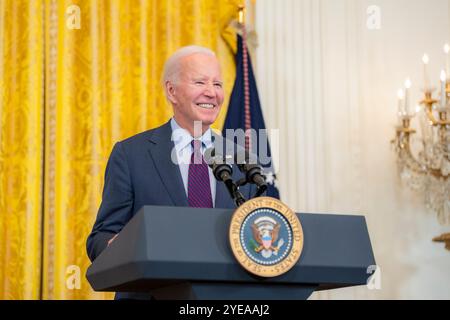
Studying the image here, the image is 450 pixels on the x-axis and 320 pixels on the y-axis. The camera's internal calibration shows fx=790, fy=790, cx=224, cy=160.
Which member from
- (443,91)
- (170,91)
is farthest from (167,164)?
(443,91)

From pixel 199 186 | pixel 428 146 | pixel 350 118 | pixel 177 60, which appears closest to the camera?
pixel 199 186

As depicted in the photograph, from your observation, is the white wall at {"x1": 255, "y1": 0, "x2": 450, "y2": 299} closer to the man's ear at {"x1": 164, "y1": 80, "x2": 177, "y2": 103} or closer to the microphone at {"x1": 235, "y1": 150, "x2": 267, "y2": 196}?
the man's ear at {"x1": 164, "y1": 80, "x2": 177, "y2": 103}

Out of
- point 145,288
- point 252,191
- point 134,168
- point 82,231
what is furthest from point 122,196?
point 82,231

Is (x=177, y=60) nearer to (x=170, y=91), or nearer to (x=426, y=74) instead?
(x=170, y=91)

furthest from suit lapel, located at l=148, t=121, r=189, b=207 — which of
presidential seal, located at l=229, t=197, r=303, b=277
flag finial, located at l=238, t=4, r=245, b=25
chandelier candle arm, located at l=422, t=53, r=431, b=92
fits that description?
chandelier candle arm, located at l=422, t=53, r=431, b=92

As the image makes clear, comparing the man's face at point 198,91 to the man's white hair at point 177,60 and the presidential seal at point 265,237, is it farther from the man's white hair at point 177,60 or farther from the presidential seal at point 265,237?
the presidential seal at point 265,237

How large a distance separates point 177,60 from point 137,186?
515 mm

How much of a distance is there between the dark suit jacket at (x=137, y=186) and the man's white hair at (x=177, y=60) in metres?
0.29

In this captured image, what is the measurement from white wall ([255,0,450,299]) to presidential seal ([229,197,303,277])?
330 centimetres

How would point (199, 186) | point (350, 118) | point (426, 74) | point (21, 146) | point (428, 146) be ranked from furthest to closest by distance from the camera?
point (350, 118), point (426, 74), point (428, 146), point (21, 146), point (199, 186)

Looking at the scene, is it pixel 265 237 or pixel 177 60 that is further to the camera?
pixel 177 60

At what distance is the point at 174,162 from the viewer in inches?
99.5

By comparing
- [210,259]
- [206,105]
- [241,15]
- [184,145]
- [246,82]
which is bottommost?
[210,259]

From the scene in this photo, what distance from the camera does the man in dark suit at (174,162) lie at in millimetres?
2422
